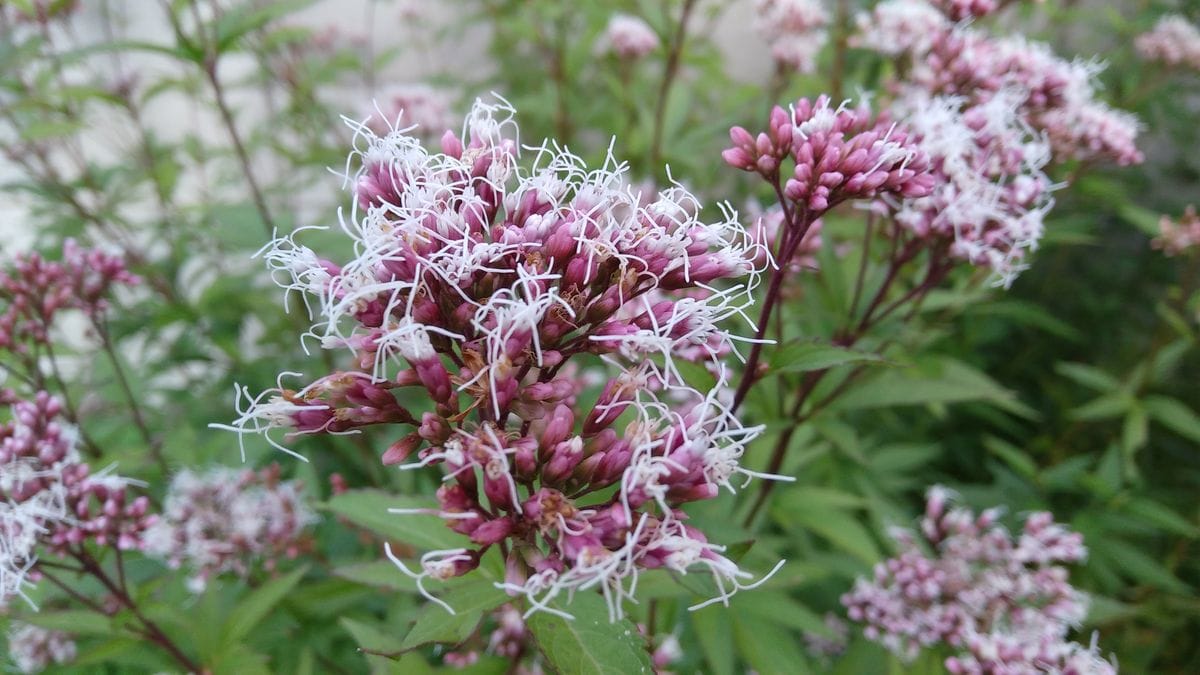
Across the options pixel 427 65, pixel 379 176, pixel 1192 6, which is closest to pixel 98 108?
pixel 427 65

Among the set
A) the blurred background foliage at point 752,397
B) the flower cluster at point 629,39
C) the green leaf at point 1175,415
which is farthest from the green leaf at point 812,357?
the flower cluster at point 629,39

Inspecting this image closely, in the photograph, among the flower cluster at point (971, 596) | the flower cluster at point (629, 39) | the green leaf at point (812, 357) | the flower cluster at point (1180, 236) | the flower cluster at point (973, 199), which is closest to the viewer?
the green leaf at point (812, 357)

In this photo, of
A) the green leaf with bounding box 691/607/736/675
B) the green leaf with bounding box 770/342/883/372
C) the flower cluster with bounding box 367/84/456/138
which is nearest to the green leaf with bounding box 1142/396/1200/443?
the green leaf with bounding box 691/607/736/675

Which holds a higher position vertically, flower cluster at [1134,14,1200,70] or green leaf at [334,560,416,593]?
flower cluster at [1134,14,1200,70]

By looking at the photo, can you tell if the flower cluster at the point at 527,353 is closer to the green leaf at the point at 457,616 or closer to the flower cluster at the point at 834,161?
the green leaf at the point at 457,616

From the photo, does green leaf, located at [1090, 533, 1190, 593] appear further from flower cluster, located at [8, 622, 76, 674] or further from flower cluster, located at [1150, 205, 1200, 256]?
flower cluster, located at [8, 622, 76, 674]

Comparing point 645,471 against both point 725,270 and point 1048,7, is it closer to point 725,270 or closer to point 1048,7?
point 725,270
